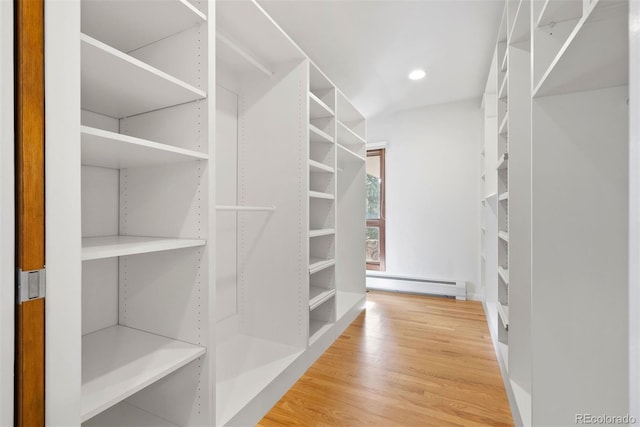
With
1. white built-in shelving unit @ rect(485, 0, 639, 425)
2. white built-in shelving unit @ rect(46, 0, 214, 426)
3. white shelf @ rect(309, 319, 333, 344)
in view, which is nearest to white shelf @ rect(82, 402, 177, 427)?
white built-in shelving unit @ rect(46, 0, 214, 426)

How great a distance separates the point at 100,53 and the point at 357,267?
2971 millimetres

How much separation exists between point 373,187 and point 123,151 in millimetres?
3741

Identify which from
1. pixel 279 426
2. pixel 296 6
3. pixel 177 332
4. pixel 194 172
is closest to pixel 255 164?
pixel 194 172

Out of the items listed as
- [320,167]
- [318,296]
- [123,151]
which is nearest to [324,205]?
[320,167]

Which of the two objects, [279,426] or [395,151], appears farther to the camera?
[395,151]

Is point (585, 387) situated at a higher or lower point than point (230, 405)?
higher

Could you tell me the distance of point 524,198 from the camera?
5.28 feet

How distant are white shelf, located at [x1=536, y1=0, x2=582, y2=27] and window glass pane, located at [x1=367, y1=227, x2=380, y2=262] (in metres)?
3.41

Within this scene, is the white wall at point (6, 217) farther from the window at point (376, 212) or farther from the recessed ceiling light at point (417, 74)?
the window at point (376, 212)

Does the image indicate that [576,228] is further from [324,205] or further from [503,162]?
[324,205]

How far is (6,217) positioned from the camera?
643mm

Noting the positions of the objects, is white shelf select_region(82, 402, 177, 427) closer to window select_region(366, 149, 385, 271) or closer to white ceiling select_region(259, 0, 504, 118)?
white ceiling select_region(259, 0, 504, 118)

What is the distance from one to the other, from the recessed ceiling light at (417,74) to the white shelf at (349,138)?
2.69 ft

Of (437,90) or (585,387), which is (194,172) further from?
(437,90)
